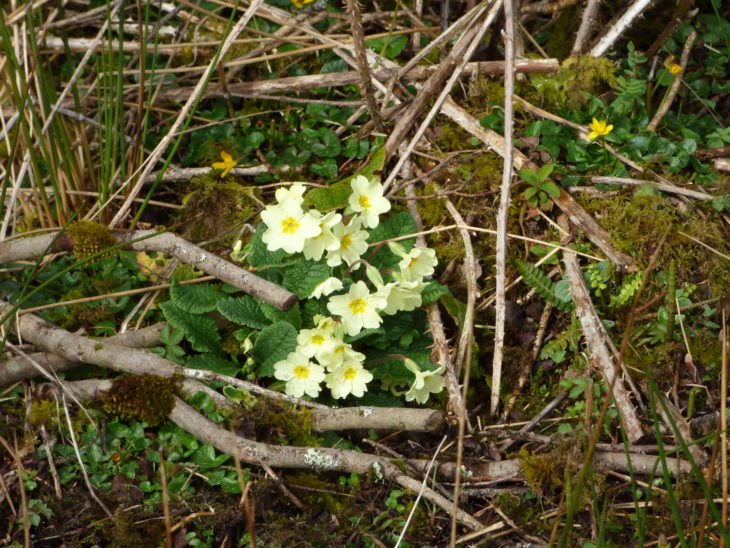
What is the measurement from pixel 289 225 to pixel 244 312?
13.9 inches

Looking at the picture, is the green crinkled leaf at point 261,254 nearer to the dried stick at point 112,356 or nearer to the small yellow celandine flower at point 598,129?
the dried stick at point 112,356

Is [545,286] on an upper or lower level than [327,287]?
lower

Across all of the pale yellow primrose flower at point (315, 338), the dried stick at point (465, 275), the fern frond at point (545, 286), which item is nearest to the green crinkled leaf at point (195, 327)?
the pale yellow primrose flower at point (315, 338)

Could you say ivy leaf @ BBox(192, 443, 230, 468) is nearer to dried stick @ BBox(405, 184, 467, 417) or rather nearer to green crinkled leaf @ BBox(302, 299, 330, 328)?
green crinkled leaf @ BBox(302, 299, 330, 328)

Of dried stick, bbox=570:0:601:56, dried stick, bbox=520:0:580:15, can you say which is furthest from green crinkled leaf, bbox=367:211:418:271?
dried stick, bbox=520:0:580:15

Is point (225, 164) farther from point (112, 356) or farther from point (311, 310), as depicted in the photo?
point (112, 356)

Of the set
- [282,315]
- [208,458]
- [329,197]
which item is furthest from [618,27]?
[208,458]

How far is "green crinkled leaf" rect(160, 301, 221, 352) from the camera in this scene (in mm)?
2676

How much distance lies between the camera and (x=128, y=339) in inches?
110

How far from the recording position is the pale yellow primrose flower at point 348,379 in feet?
8.36

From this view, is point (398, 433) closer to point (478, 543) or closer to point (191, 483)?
point (478, 543)

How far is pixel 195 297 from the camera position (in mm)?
2760

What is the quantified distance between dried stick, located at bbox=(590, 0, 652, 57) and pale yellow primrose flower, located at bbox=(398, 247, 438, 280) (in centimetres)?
124

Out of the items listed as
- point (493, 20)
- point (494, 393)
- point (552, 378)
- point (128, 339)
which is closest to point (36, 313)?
point (128, 339)
